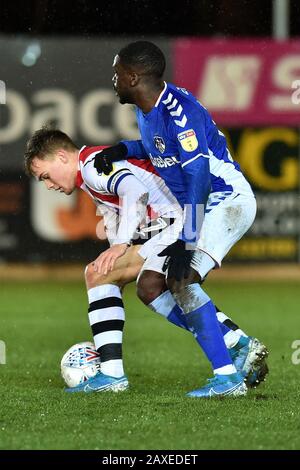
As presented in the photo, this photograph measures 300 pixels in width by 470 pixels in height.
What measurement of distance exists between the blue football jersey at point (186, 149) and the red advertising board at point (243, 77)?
8.14 meters

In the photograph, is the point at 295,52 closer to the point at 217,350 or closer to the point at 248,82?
the point at 248,82

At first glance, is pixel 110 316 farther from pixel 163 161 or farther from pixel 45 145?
pixel 45 145

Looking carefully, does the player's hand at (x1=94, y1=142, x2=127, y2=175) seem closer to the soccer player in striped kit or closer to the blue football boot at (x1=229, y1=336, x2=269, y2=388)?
the soccer player in striped kit

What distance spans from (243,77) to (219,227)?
8858mm

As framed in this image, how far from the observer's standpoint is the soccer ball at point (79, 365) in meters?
5.83

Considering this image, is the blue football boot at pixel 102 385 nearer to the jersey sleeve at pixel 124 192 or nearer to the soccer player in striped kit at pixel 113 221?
the soccer player in striped kit at pixel 113 221

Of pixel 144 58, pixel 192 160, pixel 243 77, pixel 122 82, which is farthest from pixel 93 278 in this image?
pixel 243 77

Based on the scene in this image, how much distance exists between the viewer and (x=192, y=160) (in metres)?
5.33

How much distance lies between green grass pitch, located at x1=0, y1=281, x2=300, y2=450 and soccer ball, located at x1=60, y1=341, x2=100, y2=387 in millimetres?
129

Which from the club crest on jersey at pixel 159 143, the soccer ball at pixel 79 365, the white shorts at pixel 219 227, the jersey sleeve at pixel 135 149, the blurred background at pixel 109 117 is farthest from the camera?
the blurred background at pixel 109 117

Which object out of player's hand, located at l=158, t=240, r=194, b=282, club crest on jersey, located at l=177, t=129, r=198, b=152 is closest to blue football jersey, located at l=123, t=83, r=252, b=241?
club crest on jersey, located at l=177, t=129, r=198, b=152

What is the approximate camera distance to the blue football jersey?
5.33 m

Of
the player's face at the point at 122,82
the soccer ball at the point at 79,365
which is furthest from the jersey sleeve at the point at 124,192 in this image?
the soccer ball at the point at 79,365

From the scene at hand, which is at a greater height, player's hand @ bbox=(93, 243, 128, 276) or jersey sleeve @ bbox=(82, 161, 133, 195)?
jersey sleeve @ bbox=(82, 161, 133, 195)
